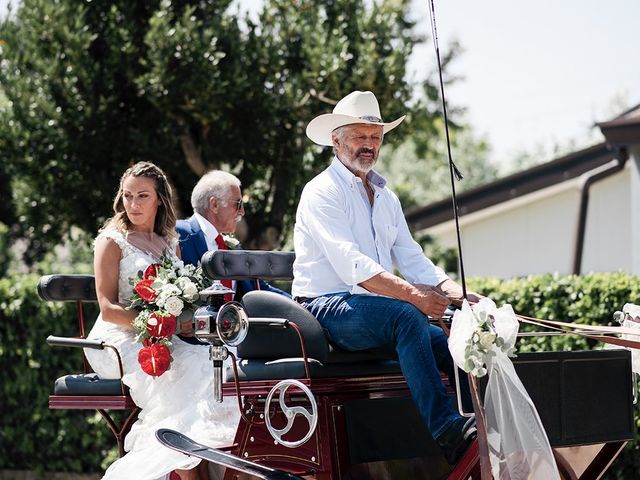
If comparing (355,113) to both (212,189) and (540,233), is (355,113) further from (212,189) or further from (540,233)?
(540,233)

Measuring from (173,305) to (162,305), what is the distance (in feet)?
0.22

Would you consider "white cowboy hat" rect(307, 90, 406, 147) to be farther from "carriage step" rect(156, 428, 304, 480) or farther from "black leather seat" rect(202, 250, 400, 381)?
"carriage step" rect(156, 428, 304, 480)

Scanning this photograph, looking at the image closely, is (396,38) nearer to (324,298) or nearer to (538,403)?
(324,298)

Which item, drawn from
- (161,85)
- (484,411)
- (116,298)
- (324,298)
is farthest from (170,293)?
(161,85)

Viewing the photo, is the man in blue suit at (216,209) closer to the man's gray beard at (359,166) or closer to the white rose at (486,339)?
the man's gray beard at (359,166)

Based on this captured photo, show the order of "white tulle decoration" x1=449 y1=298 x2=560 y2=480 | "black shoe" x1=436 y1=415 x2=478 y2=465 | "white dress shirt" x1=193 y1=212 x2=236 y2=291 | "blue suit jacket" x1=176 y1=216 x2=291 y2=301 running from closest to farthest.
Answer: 1. "white tulle decoration" x1=449 y1=298 x2=560 y2=480
2. "black shoe" x1=436 y1=415 x2=478 y2=465
3. "blue suit jacket" x1=176 y1=216 x2=291 y2=301
4. "white dress shirt" x1=193 y1=212 x2=236 y2=291

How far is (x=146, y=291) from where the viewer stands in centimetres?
530

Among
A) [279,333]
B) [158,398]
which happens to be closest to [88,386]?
[158,398]

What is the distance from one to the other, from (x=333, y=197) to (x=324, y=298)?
1.48 ft

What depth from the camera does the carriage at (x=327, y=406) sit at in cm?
422

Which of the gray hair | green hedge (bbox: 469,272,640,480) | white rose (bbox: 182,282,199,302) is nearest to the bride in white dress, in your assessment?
white rose (bbox: 182,282,199,302)

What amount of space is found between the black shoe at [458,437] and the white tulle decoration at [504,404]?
0.79 feet

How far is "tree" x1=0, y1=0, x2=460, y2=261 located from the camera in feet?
31.7

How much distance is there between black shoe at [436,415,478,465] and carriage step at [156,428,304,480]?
66 centimetres
